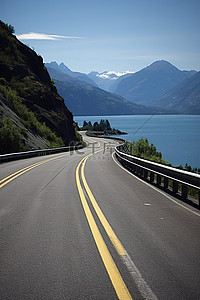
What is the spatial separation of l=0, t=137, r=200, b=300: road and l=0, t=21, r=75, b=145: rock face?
158 feet

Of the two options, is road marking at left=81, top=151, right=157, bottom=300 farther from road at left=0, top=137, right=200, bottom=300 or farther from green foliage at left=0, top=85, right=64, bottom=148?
green foliage at left=0, top=85, right=64, bottom=148

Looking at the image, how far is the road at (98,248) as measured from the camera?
145 inches

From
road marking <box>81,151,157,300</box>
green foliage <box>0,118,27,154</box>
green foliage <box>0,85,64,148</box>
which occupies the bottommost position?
road marking <box>81,151,157,300</box>

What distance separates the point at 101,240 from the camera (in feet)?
18.0

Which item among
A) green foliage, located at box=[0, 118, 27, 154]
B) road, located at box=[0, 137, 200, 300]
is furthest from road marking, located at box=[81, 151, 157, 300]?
green foliage, located at box=[0, 118, 27, 154]

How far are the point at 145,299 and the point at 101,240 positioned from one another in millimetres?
2112

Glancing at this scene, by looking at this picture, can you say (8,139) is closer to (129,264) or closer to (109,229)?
(109,229)

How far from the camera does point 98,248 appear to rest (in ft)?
16.7

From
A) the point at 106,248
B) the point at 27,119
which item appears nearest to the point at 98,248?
the point at 106,248

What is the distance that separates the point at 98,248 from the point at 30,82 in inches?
2317

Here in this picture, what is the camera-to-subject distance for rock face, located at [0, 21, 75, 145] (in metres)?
56.2

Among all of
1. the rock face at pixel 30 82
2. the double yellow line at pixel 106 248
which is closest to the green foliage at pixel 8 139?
the rock face at pixel 30 82

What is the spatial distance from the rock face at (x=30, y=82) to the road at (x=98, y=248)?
4812cm

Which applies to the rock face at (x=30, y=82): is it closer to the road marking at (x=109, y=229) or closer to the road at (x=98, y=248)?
the road marking at (x=109, y=229)
